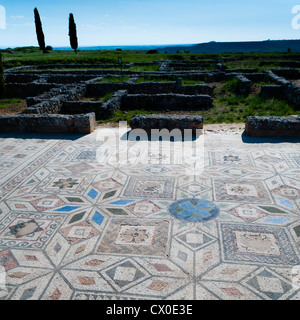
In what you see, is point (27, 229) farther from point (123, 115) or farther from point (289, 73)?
point (289, 73)

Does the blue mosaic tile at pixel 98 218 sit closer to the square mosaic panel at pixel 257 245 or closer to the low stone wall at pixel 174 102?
the square mosaic panel at pixel 257 245

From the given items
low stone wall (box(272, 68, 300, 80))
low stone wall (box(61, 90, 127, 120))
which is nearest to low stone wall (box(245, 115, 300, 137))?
low stone wall (box(61, 90, 127, 120))

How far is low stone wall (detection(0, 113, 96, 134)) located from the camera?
6574mm

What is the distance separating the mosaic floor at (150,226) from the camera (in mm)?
2312

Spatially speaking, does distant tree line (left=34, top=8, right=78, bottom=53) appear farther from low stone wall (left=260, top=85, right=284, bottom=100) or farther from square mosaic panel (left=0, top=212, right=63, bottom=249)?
square mosaic panel (left=0, top=212, right=63, bottom=249)

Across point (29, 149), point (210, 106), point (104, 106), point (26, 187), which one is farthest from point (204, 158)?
point (210, 106)

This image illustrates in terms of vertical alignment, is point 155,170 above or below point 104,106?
below

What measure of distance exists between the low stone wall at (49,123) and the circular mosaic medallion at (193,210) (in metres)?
3.95

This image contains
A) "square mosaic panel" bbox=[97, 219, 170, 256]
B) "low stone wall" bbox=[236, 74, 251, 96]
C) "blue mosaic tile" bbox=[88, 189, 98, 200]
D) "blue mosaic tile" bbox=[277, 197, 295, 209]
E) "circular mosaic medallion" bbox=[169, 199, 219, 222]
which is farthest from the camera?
"low stone wall" bbox=[236, 74, 251, 96]

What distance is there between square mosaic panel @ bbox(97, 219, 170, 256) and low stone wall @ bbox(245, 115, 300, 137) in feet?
13.1

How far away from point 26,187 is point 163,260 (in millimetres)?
2629

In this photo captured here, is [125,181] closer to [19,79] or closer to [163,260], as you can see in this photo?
[163,260]

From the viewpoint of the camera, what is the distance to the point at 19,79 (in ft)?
53.2
